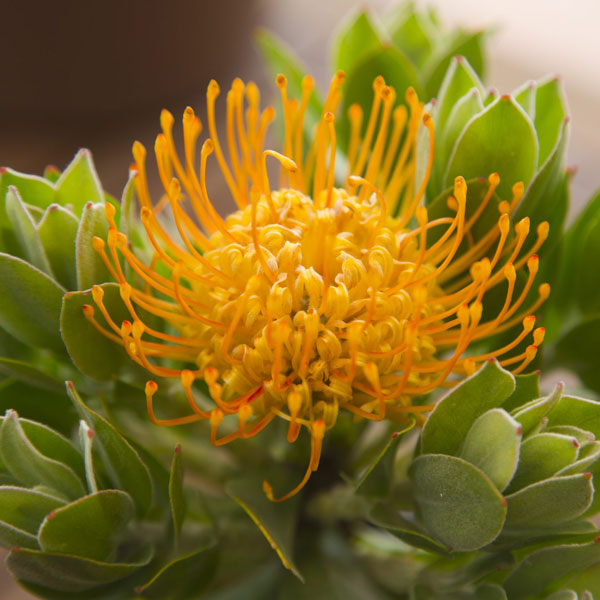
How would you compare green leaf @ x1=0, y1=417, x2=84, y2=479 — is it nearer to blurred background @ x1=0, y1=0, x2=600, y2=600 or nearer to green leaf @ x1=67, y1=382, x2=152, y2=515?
green leaf @ x1=67, y1=382, x2=152, y2=515

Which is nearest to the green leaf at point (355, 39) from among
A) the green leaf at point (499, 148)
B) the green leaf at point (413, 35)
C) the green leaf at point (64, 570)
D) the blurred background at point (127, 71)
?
the green leaf at point (413, 35)

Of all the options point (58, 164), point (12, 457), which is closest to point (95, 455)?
point (12, 457)

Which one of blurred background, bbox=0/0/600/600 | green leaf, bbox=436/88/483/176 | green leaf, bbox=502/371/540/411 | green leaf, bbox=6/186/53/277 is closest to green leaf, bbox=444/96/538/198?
green leaf, bbox=436/88/483/176

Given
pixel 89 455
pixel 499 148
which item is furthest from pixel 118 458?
pixel 499 148

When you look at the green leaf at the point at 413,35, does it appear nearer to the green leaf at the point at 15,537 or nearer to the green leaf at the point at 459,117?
the green leaf at the point at 459,117

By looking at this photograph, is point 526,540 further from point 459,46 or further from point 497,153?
point 459,46

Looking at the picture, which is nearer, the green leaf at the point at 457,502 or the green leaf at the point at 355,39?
the green leaf at the point at 457,502
